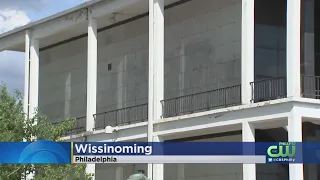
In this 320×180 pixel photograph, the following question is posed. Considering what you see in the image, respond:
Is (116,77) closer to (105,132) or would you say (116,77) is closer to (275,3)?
(105,132)

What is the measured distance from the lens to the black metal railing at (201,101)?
27.5 meters

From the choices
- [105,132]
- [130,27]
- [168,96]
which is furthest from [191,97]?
[130,27]

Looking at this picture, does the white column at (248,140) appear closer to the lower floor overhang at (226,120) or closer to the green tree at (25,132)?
the lower floor overhang at (226,120)

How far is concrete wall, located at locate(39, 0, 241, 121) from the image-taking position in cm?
2845

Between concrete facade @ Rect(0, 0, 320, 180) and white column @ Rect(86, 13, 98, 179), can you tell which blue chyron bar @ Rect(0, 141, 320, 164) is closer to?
concrete facade @ Rect(0, 0, 320, 180)

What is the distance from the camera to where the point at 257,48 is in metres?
26.4

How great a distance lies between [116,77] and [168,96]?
4405 millimetres

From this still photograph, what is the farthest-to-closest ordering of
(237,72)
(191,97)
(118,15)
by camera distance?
(118,15)
(191,97)
(237,72)

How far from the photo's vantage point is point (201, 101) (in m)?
29.0

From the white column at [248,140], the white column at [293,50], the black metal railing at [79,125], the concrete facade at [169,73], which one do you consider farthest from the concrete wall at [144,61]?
the white column at [293,50]

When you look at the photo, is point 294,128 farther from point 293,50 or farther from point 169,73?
point 169,73

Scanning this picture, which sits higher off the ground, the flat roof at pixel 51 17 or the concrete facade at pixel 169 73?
the flat roof at pixel 51 17

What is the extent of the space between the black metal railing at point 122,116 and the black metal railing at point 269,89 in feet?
24.1

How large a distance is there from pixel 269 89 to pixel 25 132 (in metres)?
8.47
